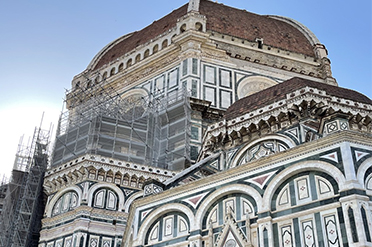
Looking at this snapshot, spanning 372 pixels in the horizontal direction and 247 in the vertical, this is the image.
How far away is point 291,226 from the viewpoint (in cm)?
1116

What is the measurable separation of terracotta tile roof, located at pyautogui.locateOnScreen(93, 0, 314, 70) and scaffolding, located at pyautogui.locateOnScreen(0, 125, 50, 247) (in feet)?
29.9

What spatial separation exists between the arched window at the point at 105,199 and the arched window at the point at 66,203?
2.64ft

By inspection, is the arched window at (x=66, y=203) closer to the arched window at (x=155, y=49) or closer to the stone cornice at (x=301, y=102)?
the stone cornice at (x=301, y=102)

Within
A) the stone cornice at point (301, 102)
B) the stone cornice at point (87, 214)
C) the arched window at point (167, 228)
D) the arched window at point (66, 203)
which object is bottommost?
the arched window at point (167, 228)

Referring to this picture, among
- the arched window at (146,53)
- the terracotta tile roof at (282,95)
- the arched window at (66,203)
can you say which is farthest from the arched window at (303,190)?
the arched window at (146,53)

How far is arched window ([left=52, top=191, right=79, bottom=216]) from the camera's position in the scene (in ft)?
65.1

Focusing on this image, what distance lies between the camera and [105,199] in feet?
64.9

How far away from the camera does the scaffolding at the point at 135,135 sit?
22047mm

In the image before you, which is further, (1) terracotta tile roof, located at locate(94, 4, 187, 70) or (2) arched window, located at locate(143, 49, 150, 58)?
(1) terracotta tile roof, located at locate(94, 4, 187, 70)

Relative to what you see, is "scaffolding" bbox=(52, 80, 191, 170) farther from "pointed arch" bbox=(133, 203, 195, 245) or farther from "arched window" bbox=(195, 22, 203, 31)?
"pointed arch" bbox=(133, 203, 195, 245)

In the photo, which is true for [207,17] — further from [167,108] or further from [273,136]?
[273,136]

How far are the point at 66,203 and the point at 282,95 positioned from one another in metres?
9.64

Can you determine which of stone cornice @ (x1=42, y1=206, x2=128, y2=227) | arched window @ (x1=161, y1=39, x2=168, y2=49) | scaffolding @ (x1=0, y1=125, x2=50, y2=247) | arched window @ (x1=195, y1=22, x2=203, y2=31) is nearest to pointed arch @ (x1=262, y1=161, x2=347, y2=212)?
stone cornice @ (x1=42, y1=206, x2=128, y2=227)

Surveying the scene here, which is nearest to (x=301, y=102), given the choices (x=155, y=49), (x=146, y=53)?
(x=155, y=49)
